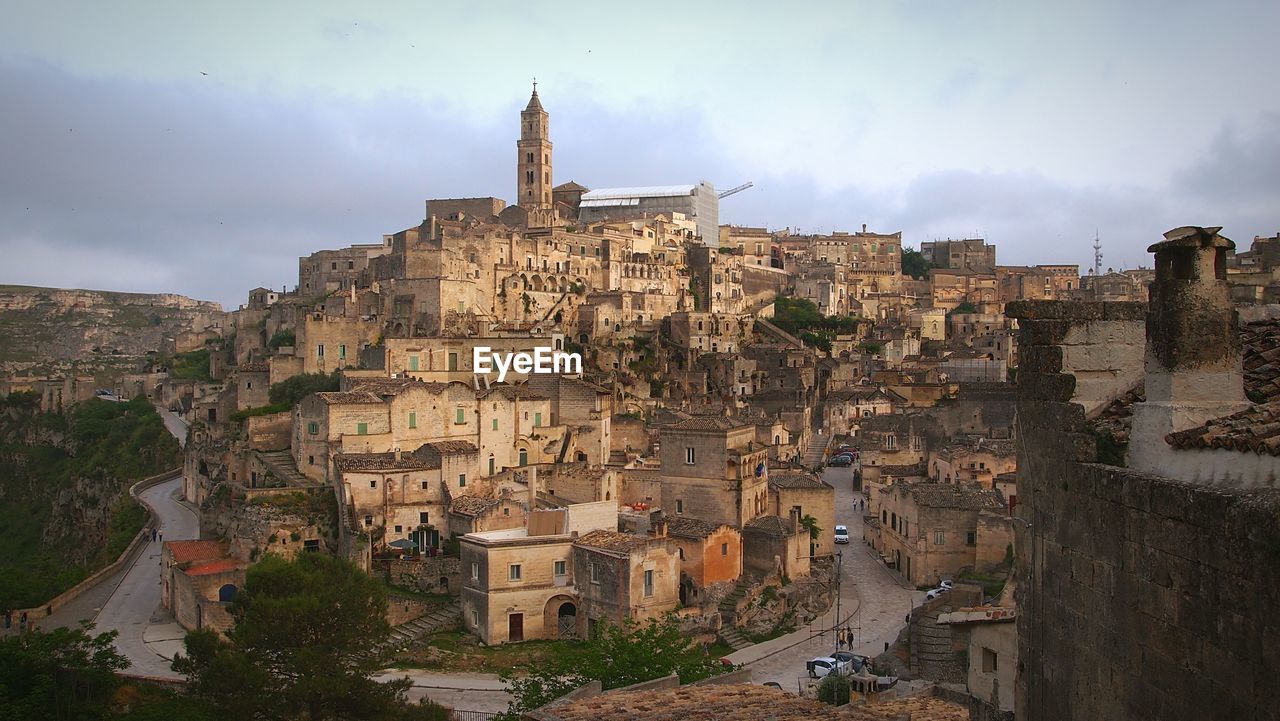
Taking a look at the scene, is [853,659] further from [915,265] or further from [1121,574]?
[915,265]

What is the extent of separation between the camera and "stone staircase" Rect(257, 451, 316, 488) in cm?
3888

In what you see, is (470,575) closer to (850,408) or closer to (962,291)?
(850,408)

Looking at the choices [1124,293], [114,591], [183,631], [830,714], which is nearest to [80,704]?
[183,631]

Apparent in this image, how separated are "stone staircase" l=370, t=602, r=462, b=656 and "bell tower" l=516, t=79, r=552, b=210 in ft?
220

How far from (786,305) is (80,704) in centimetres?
7097

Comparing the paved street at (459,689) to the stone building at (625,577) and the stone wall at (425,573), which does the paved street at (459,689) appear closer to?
the stone building at (625,577)

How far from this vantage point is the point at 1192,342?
5.81m

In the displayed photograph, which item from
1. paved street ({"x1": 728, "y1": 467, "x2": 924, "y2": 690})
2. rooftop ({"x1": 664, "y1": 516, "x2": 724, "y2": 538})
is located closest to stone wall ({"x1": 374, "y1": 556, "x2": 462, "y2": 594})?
rooftop ({"x1": 664, "y1": 516, "x2": 724, "y2": 538})

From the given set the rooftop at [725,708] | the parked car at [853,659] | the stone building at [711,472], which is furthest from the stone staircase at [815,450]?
the rooftop at [725,708]

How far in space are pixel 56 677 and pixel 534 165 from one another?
78.2 metres

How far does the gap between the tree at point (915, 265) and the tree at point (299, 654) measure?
90462mm

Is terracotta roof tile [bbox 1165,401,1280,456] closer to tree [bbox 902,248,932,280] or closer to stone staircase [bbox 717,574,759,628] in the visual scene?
stone staircase [bbox 717,574,759,628]

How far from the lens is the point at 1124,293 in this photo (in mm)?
89188

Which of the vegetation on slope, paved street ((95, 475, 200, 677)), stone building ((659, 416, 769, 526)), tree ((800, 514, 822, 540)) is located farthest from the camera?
the vegetation on slope
